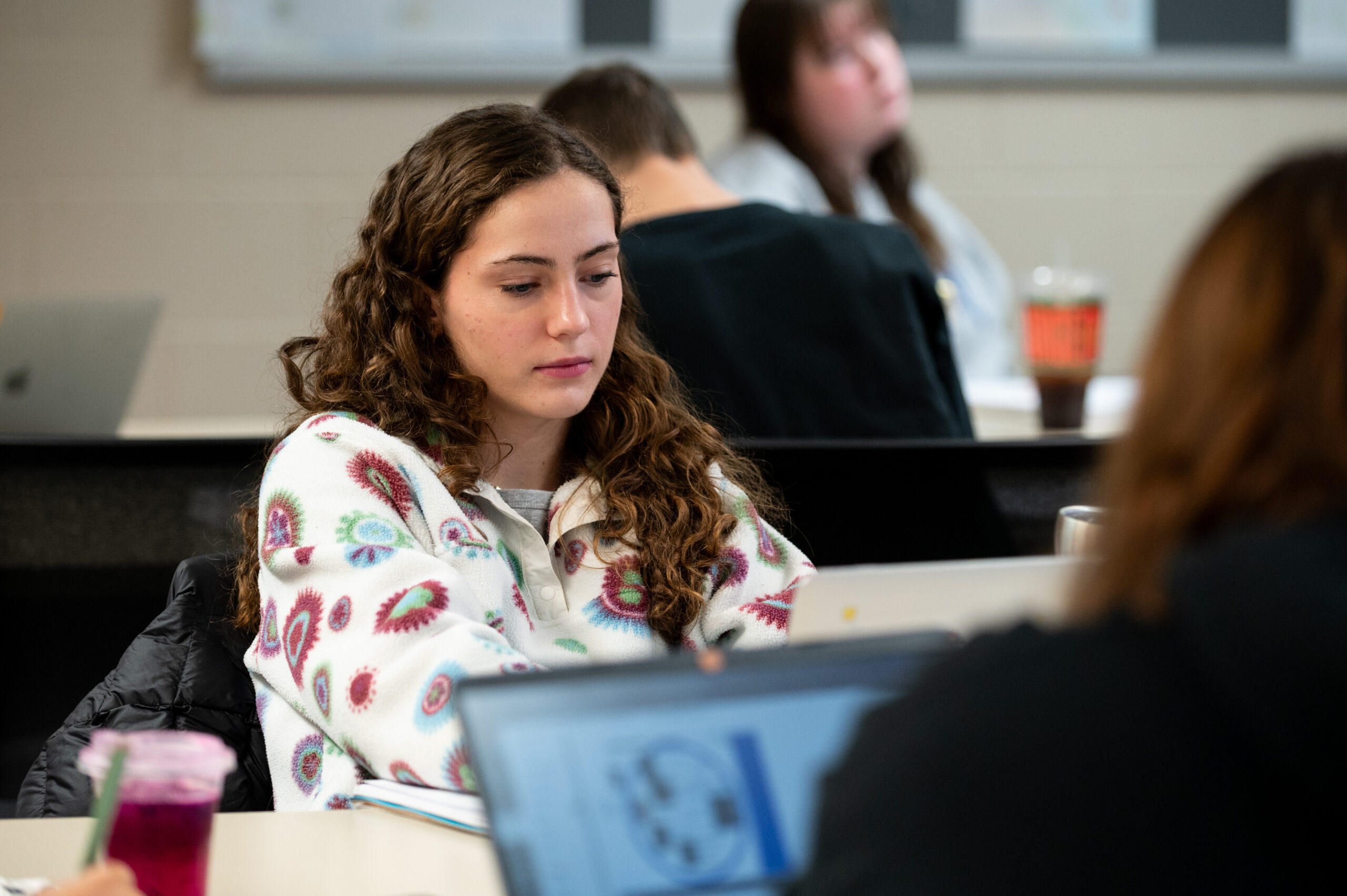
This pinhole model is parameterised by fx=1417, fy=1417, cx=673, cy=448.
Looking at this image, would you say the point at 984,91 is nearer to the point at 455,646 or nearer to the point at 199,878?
the point at 455,646

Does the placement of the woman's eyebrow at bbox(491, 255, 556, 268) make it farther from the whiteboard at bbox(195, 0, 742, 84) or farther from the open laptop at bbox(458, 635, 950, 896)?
the whiteboard at bbox(195, 0, 742, 84)

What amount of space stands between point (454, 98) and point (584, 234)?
7.45 feet

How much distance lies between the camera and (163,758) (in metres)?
0.71

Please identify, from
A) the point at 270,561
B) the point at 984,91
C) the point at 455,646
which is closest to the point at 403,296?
the point at 270,561

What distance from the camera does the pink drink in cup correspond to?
71 cm

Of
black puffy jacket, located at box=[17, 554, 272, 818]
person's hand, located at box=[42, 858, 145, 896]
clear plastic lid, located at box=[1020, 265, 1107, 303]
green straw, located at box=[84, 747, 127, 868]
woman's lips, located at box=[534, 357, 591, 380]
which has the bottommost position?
black puffy jacket, located at box=[17, 554, 272, 818]

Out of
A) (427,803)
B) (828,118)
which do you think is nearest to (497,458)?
(427,803)

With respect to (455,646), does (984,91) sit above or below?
above

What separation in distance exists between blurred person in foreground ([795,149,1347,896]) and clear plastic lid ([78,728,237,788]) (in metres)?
0.36

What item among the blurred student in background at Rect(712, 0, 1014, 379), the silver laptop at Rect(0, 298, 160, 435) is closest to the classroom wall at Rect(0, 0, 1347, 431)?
the blurred student in background at Rect(712, 0, 1014, 379)

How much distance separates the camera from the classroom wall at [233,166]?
328cm

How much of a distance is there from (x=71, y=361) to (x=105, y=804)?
1.37 metres

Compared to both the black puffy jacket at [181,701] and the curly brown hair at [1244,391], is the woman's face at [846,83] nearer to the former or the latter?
the black puffy jacket at [181,701]

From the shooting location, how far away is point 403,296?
131cm
